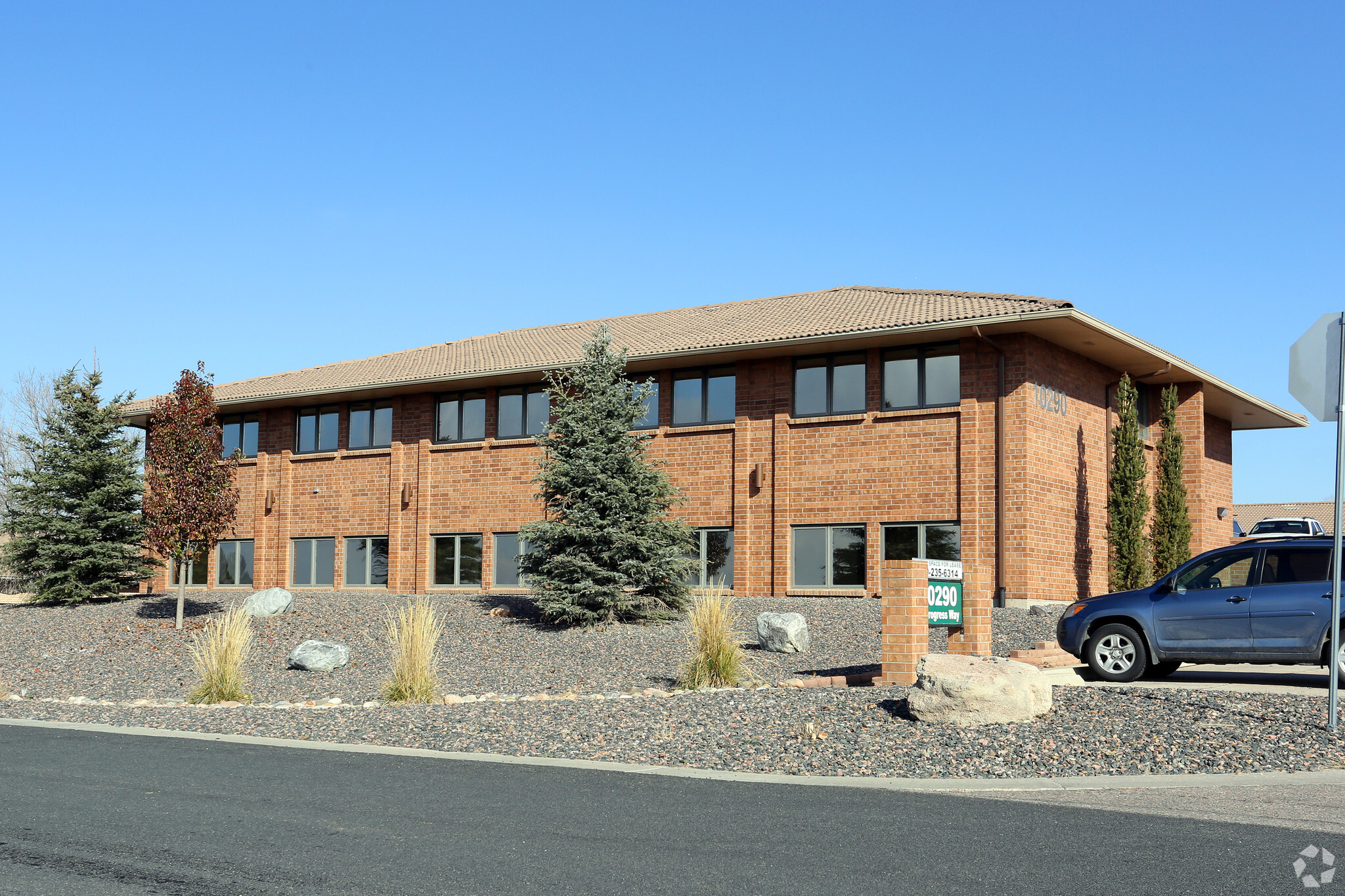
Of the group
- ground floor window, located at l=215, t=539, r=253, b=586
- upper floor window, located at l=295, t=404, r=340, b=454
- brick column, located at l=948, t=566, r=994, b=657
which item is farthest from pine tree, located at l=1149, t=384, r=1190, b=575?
ground floor window, located at l=215, t=539, r=253, b=586

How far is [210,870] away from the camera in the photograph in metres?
6.02

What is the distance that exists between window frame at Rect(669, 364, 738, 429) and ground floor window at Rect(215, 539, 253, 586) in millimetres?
13912

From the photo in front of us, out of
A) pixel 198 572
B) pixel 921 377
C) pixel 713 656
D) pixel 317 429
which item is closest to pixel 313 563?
pixel 317 429

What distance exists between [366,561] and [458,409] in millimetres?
4853

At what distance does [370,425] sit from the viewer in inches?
1292

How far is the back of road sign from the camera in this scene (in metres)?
10.5

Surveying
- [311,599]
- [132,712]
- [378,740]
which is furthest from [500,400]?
[378,740]

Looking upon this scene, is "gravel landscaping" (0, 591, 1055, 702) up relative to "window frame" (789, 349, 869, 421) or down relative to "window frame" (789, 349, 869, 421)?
down

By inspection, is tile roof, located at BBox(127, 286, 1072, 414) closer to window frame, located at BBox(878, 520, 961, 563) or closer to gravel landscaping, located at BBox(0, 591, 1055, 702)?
window frame, located at BBox(878, 520, 961, 563)

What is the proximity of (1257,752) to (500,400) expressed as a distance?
23.3 m

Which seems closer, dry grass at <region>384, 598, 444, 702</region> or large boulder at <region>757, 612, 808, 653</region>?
dry grass at <region>384, 598, 444, 702</region>

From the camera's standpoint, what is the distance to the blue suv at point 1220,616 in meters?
12.8

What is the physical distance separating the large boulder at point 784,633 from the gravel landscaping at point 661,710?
0.38m

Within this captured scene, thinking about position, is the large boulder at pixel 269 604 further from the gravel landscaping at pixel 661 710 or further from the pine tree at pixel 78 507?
the pine tree at pixel 78 507
